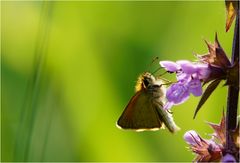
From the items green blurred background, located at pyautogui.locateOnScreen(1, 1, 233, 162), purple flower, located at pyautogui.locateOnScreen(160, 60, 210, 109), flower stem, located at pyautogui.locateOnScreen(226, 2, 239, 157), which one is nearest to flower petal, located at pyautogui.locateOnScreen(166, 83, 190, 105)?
purple flower, located at pyautogui.locateOnScreen(160, 60, 210, 109)

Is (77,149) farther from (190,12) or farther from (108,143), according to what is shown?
(190,12)

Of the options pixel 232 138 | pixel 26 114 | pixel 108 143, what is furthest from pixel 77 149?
pixel 232 138

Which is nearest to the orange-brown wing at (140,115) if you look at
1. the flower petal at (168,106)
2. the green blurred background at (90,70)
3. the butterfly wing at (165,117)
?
the butterfly wing at (165,117)

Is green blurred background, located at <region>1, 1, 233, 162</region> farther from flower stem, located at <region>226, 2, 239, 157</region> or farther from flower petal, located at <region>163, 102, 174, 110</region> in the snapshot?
flower stem, located at <region>226, 2, 239, 157</region>

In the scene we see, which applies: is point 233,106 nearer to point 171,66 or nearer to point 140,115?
point 171,66

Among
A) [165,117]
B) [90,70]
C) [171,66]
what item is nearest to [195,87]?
[171,66]

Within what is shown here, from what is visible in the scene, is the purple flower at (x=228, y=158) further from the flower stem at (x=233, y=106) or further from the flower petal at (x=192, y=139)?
the flower petal at (x=192, y=139)
